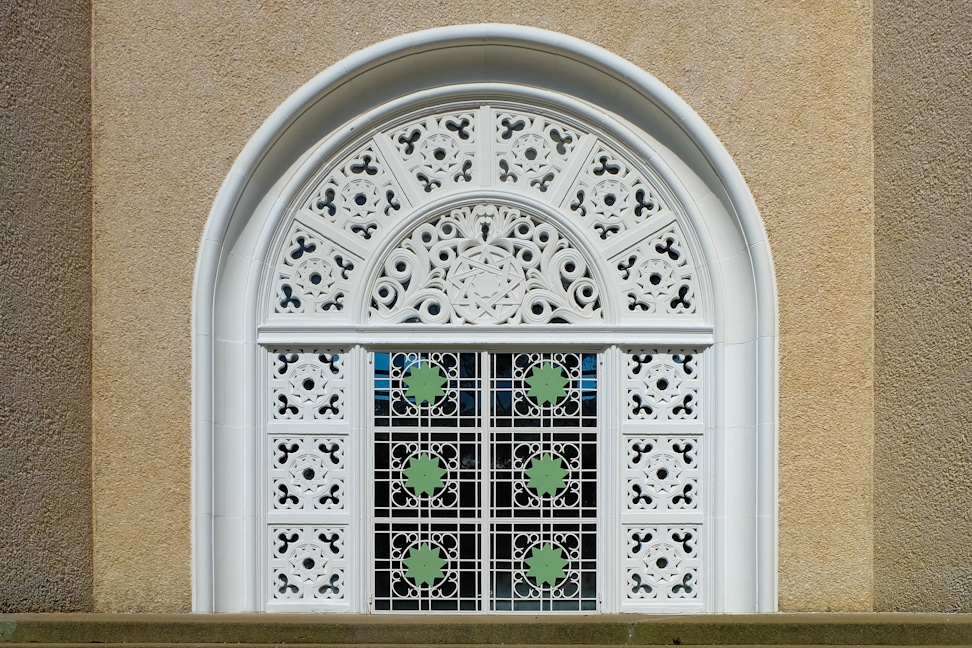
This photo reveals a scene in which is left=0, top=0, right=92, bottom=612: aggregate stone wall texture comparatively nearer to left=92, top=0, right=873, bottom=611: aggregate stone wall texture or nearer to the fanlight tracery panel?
left=92, top=0, right=873, bottom=611: aggregate stone wall texture

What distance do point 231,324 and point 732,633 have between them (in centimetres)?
365

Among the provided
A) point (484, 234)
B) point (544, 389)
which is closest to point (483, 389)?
point (544, 389)

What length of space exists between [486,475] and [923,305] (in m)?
2.85

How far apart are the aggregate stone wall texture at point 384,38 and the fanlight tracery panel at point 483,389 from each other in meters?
0.57

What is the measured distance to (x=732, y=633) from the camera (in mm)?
5355

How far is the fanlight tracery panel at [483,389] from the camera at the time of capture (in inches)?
231

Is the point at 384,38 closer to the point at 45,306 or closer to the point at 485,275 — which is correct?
the point at 485,275

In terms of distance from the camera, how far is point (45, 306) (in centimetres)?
547

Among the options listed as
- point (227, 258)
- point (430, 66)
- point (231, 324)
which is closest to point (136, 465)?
point (231, 324)

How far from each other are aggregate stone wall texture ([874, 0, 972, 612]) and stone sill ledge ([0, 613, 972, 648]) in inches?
15.7

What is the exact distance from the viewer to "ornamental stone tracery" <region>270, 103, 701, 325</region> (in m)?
5.91

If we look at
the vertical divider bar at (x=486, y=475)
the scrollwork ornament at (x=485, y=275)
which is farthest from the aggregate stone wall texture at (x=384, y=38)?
the vertical divider bar at (x=486, y=475)

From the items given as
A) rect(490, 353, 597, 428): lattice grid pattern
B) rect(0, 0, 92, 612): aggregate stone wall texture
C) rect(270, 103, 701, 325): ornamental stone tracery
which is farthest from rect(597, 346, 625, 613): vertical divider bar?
rect(0, 0, 92, 612): aggregate stone wall texture

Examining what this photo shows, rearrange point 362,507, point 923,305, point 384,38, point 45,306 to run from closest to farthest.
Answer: point 923,305 < point 45,306 < point 384,38 < point 362,507
